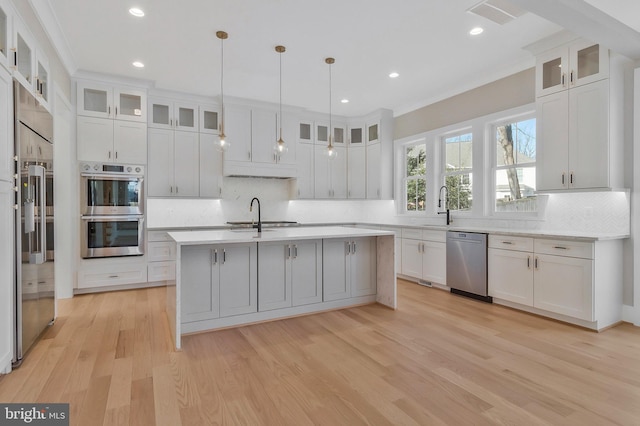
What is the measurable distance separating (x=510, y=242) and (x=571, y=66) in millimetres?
1904

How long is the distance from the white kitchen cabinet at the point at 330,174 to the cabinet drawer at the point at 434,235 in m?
2.15

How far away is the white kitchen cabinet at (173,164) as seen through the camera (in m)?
5.14

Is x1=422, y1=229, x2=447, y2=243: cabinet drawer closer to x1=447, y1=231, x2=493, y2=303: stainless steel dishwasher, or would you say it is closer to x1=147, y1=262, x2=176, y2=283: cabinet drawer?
x1=447, y1=231, x2=493, y2=303: stainless steel dishwasher

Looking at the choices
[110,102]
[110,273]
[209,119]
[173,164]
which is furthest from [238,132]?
[110,273]

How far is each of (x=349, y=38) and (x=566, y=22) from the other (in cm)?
189

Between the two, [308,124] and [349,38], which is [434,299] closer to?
[349,38]

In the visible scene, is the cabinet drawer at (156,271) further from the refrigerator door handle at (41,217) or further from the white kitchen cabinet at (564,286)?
the white kitchen cabinet at (564,286)

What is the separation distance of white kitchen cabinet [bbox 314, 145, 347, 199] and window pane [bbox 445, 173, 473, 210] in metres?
2.07

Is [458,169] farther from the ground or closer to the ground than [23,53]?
closer to the ground

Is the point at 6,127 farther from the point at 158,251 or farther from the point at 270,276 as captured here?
the point at 158,251

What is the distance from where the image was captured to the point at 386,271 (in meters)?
3.95

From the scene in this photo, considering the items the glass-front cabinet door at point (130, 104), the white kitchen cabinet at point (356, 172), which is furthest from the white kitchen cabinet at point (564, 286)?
the glass-front cabinet door at point (130, 104)

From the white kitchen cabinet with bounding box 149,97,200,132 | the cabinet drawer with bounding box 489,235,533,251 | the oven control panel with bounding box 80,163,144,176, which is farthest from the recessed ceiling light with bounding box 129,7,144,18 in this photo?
the cabinet drawer with bounding box 489,235,533,251

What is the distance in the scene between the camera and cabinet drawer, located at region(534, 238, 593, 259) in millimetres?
3174
